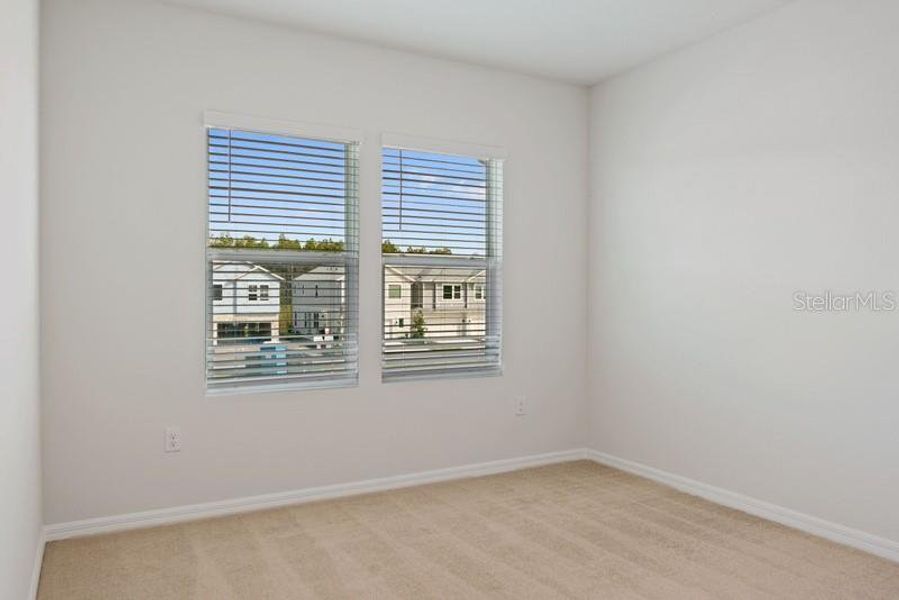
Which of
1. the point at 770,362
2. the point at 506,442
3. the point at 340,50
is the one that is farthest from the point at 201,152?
the point at 770,362

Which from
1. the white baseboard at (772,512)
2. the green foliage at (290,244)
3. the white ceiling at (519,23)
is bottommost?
the white baseboard at (772,512)

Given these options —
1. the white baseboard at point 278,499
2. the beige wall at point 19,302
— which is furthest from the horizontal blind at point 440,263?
the beige wall at point 19,302

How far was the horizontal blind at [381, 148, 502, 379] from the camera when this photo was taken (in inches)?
160

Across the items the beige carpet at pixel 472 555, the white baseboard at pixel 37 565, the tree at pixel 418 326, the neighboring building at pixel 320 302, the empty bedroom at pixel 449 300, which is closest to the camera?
the white baseboard at pixel 37 565

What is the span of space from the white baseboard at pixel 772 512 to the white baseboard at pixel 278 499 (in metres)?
0.61

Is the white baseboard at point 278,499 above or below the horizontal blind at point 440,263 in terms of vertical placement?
below

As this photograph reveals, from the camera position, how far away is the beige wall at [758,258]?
3.06m

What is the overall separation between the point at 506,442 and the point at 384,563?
1678 mm

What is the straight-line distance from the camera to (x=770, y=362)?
352cm

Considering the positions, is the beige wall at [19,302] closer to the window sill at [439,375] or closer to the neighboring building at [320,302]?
the neighboring building at [320,302]

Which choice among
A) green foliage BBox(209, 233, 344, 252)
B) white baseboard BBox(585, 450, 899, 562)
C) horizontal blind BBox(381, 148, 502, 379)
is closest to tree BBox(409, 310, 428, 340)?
horizontal blind BBox(381, 148, 502, 379)

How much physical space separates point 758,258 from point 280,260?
8.49 ft

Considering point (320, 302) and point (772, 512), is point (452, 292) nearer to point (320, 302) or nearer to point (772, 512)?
point (320, 302)

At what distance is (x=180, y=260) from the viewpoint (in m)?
3.44
